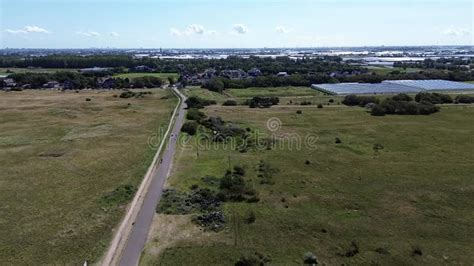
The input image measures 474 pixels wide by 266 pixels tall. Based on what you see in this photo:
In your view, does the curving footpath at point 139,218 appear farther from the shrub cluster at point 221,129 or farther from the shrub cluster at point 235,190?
the shrub cluster at point 221,129

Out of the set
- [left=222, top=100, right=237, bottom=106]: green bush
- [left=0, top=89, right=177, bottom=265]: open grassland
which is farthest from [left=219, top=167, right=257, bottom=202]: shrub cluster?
[left=222, top=100, right=237, bottom=106]: green bush

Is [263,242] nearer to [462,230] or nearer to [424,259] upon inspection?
[424,259]

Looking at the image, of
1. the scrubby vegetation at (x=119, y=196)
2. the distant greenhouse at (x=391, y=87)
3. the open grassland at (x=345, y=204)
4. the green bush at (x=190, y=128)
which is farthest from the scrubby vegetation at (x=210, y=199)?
the distant greenhouse at (x=391, y=87)

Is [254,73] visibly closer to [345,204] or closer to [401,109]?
[401,109]

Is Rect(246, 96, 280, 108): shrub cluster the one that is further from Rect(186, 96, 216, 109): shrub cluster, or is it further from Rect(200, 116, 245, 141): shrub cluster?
Rect(200, 116, 245, 141): shrub cluster

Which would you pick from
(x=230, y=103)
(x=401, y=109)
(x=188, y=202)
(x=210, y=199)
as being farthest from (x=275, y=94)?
(x=188, y=202)

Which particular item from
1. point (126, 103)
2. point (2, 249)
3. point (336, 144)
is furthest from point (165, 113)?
point (2, 249)
